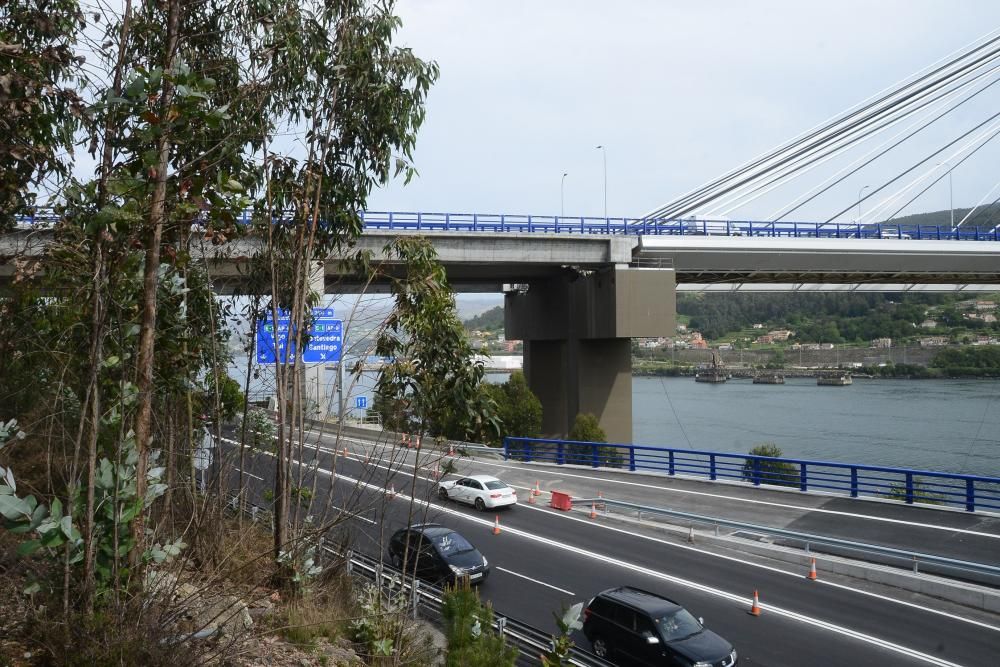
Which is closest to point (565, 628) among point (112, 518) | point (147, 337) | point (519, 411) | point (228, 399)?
point (112, 518)

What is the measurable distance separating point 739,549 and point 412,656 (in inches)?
490

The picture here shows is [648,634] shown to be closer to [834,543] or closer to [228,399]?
[834,543]

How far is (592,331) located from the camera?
36750mm

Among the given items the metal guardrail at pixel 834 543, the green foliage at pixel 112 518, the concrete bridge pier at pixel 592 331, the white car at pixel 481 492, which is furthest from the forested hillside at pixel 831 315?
the green foliage at pixel 112 518

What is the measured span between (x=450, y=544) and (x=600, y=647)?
423 cm

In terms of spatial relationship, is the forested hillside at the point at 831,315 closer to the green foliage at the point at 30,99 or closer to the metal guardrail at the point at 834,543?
the metal guardrail at the point at 834,543

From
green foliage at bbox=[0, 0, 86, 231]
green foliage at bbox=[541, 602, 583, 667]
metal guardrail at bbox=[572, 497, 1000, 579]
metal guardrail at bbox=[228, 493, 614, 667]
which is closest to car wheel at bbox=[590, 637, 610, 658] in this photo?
metal guardrail at bbox=[228, 493, 614, 667]

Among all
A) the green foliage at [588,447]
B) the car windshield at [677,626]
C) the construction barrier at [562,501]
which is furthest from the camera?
the green foliage at [588,447]

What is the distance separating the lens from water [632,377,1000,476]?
46812 mm

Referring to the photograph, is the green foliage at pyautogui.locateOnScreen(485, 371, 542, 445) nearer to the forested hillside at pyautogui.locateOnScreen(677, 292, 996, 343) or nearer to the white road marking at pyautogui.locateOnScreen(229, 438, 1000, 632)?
the white road marking at pyautogui.locateOnScreen(229, 438, 1000, 632)

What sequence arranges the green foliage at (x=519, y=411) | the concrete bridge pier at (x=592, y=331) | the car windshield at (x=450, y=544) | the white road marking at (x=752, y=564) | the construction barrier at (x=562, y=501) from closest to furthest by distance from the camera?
the white road marking at (x=752, y=564) < the car windshield at (x=450, y=544) < the construction barrier at (x=562, y=501) < the concrete bridge pier at (x=592, y=331) < the green foliage at (x=519, y=411)

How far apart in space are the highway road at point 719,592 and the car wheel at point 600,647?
49 centimetres

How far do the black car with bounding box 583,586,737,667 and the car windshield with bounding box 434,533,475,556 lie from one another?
3467mm

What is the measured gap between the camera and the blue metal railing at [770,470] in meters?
20.0
